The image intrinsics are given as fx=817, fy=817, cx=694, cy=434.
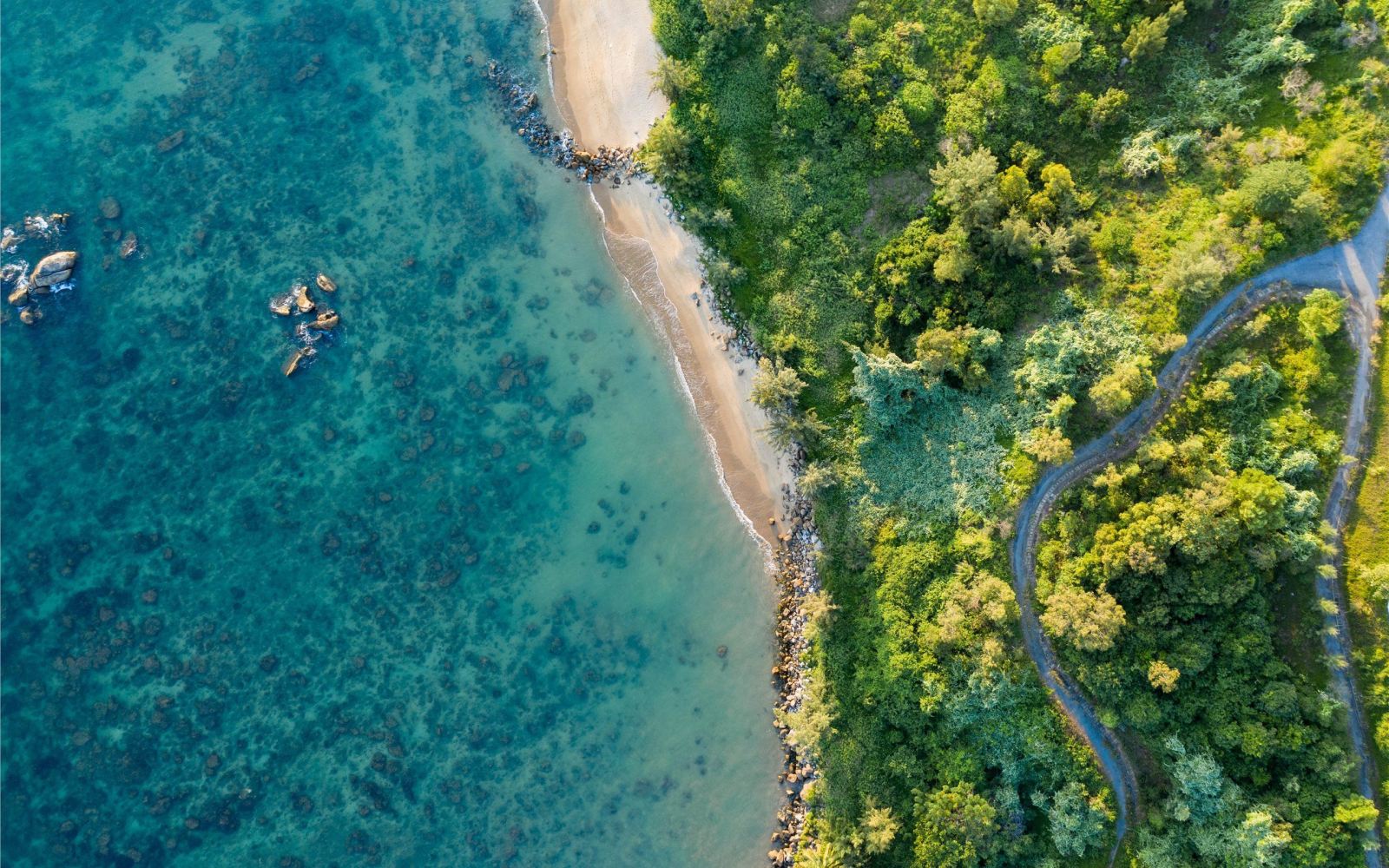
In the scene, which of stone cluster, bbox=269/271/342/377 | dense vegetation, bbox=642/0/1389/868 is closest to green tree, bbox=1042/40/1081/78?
dense vegetation, bbox=642/0/1389/868

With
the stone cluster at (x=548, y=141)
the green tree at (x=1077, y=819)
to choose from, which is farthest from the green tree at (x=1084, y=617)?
the stone cluster at (x=548, y=141)

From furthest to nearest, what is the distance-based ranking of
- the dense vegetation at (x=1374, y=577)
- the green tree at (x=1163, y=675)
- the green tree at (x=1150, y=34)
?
1. the green tree at (x=1150, y=34)
2. the green tree at (x=1163, y=675)
3. the dense vegetation at (x=1374, y=577)

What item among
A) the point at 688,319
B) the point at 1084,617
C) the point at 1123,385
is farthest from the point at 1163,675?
the point at 688,319

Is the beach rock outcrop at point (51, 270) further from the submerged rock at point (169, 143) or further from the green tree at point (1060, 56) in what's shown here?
the green tree at point (1060, 56)

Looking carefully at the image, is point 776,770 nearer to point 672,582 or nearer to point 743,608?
point 743,608

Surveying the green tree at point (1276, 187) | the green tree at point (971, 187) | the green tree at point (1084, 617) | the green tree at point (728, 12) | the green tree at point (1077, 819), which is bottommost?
the green tree at point (1077, 819)

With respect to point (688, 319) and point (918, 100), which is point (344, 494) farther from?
point (918, 100)

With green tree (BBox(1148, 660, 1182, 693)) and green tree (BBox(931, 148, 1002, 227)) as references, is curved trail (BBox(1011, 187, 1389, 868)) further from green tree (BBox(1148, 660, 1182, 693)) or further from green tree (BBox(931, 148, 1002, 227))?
green tree (BBox(931, 148, 1002, 227))
